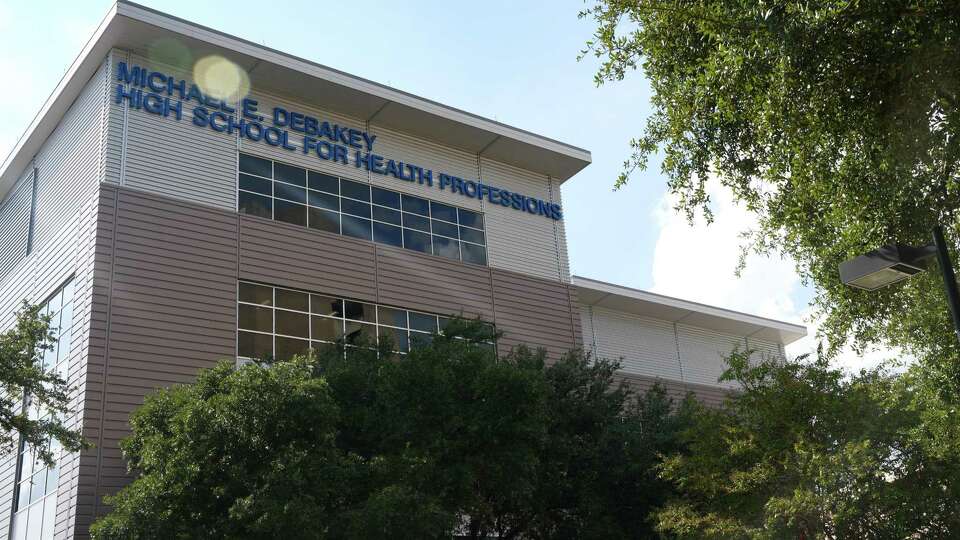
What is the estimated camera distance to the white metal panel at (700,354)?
46062 millimetres

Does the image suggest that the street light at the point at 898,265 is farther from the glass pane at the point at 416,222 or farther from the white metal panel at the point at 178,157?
the glass pane at the point at 416,222

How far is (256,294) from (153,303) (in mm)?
3237

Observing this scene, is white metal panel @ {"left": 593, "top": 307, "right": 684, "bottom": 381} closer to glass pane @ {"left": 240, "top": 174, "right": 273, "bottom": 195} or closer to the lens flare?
glass pane @ {"left": 240, "top": 174, "right": 273, "bottom": 195}

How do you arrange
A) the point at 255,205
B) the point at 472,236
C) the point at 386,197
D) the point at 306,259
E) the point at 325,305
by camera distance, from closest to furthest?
the point at 255,205, the point at 306,259, the point at 325,305, the point at 386,197, the point at 472,236

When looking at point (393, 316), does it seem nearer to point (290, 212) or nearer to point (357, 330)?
point (357, 330)

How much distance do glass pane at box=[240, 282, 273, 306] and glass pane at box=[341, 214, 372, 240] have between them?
12.0ft

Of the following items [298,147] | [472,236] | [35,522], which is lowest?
[35,522]

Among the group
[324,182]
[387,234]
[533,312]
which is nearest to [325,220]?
[324,182]

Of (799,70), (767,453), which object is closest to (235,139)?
(767,453)

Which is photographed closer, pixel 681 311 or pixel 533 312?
pixel 533 312

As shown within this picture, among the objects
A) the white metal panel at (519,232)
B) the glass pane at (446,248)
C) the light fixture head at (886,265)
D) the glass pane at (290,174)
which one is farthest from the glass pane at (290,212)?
the light fixture head at (886,265)

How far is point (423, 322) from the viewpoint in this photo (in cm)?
3192

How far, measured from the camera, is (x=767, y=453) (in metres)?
21.5

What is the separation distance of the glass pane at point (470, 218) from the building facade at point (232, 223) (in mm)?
80
